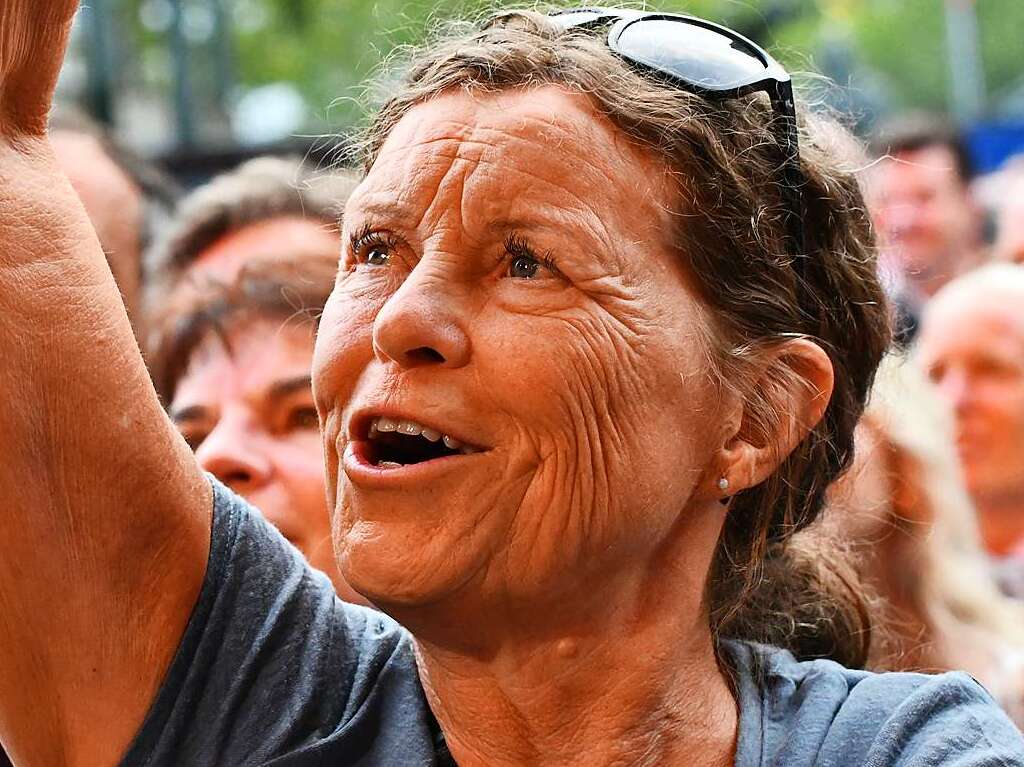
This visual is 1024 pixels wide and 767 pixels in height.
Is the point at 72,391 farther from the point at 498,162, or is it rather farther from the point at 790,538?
the point at 790,538

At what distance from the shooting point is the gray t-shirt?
2006mm

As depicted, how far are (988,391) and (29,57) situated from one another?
3451mm

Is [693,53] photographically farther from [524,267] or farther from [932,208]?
[932,208]

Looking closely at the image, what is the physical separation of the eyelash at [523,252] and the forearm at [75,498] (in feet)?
1.63

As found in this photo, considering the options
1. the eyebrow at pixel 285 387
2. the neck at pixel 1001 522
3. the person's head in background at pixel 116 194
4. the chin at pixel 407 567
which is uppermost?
the chin at pixel 407 567

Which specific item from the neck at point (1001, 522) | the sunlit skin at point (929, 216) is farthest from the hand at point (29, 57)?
the sunlit skin at point (929, 216)

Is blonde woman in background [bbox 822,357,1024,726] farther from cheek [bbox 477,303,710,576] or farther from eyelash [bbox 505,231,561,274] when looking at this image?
eyelash [bbox 505,231,561,274]

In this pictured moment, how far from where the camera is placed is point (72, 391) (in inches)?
75.1

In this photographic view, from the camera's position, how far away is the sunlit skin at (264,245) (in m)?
3.42

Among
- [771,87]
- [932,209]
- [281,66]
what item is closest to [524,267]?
[771,87]

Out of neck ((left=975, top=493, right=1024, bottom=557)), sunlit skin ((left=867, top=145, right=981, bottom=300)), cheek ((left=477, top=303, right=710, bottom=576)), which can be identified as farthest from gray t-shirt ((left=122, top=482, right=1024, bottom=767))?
sunlit skin ((left=867, top=145, right=981, bottom=300))

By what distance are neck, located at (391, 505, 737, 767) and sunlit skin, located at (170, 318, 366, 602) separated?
0.83 m

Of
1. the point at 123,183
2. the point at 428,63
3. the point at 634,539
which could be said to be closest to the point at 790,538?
the point at 634,539

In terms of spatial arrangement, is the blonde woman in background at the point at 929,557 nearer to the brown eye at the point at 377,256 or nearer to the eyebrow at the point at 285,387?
the eyebrow at the point at 285,387
